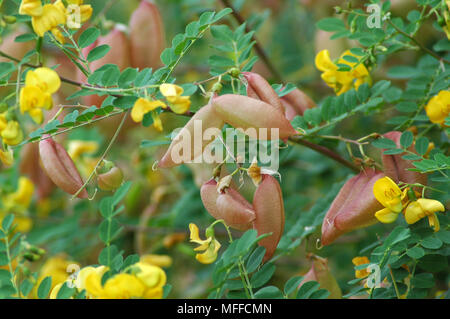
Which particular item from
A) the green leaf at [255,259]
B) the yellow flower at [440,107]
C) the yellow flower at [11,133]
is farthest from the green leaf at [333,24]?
the yellow flower at [11,133]

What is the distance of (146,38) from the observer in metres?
1.21

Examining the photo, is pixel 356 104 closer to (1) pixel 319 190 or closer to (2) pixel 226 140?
(2) pixel 226 140

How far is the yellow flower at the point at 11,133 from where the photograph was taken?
695 millimetres

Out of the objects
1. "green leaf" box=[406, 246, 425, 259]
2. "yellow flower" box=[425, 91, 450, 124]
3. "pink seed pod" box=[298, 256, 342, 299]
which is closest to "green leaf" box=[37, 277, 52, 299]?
"pink seed pod" box=[298, 256, 342, 299]

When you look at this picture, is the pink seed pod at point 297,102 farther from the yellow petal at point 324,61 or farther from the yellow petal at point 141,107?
the yellow petal at point 141,107

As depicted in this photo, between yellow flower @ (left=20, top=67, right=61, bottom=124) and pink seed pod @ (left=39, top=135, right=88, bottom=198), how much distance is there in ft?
0.36

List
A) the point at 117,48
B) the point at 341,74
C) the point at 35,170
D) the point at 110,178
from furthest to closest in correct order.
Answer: the point at 35,170, the point at 117,48, the point at 341,74, the point at 110,178

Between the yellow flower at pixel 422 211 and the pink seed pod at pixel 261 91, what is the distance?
8.9 inches

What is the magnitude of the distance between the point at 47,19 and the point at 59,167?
0.69 feet

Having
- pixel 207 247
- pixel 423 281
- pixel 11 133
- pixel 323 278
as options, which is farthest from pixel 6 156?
pixel 423 281

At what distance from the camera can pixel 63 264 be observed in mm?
1358

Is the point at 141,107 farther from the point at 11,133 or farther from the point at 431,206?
the point at 431,206

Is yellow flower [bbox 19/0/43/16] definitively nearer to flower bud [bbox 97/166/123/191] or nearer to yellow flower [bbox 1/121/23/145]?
yellow flower [bbox 1/121/23/145]

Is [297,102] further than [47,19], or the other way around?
[297,102]
